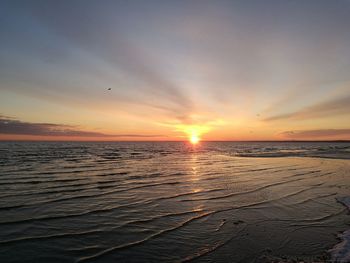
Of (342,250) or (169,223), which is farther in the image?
(169,223)

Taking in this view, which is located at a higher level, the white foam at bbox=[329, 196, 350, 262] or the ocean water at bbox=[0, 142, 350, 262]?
the white foam at bbox=[329, 196, 350, 262]

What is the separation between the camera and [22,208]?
12547mm

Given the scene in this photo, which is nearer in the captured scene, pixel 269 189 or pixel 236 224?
pixel 236 224

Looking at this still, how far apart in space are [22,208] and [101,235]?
552 cm

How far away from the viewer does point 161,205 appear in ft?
45.6

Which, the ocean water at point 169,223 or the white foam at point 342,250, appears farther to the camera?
the ocean water at point 169,223

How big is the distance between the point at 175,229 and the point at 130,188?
8906 millimetres

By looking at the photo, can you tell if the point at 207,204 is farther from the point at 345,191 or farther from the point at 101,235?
the point at 345,191

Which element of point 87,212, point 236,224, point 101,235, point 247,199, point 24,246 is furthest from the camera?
point 247,199

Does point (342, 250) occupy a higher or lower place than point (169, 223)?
higher

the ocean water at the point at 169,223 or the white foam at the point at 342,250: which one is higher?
the white foam at the point at 342,250

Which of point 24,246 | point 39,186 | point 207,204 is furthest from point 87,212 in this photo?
point 39,186

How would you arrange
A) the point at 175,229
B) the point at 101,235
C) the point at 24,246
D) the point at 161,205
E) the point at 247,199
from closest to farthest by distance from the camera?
the point at 24,246
the point at 101,235
the point at 175,229
the point at 161,205
the point at 247,199

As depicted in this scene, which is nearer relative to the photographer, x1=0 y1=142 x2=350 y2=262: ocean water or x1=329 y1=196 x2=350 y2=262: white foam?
x1=329 y1=196 x2=350 y2=262: white foam
